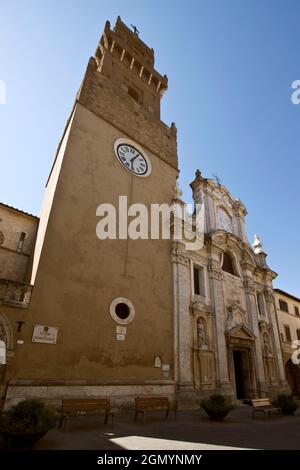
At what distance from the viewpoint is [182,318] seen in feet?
43.5

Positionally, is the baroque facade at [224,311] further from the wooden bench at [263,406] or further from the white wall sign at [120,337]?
the white wall sign at [120,337]

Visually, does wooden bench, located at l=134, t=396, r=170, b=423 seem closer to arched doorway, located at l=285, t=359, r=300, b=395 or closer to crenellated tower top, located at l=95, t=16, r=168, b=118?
arched doorway, located at l=285, t=359, r=300, b=395

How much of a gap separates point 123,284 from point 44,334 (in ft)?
13.0

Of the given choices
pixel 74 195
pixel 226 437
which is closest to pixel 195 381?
pixel 226 437

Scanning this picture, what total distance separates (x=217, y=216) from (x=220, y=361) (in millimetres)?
10049

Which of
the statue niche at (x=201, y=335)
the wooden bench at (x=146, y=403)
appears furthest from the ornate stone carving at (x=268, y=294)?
the wooden bench at (x=146, y=403)

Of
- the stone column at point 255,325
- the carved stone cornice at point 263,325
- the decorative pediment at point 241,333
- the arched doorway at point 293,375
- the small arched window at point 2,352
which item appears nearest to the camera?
the small arched window at point 2,352

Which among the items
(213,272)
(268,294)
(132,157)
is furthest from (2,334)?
(268,294)

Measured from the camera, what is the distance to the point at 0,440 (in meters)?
5.48

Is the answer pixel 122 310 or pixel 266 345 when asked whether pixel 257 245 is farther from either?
pixel 122 310

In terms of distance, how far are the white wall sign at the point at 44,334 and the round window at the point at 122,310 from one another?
2460mm

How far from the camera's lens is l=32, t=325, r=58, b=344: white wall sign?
8773mm

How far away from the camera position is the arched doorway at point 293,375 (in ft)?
74.5

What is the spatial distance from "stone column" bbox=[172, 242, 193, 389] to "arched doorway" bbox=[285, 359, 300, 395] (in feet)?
48.9
